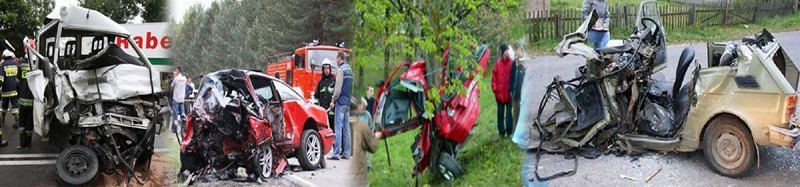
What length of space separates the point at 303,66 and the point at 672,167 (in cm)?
200

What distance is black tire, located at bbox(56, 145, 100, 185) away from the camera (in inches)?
103

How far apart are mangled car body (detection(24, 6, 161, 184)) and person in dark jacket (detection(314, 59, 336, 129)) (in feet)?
2.81

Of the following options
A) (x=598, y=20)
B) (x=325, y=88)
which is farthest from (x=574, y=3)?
(x=325, y=88)

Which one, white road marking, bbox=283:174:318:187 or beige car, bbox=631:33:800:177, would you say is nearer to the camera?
white road marking, bbox=283:174:318:187

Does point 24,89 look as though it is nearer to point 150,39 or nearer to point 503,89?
point 150,39

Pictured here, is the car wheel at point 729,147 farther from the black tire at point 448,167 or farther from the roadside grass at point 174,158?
the roadside grass at point 174,158

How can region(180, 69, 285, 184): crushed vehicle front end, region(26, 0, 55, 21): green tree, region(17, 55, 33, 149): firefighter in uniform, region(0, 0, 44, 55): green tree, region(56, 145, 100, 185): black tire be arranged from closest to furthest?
region(180, 69, 285, 184): crushed vehicle front end
region(56, 145, 100, 185): black tire
region(26, 0, 55, 21): green tree
region(0, 0, 44, 55): green tree
region(17, 55, 33, 149): firefighter in uniform

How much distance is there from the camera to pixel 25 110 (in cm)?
319

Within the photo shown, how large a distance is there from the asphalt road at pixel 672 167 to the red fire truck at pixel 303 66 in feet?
3.98

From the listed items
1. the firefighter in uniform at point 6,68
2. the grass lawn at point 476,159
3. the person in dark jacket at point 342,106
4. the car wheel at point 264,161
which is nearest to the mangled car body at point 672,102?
the grass lawn at point 476,159

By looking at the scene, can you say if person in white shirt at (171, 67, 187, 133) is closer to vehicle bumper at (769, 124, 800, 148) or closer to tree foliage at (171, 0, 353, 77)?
tree foliage at (171, 0, 353, 77)

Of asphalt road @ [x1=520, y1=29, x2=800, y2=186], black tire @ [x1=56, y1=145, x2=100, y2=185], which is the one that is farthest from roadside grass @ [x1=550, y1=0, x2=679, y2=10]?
black tire @ [x1=56, y1=145, x2=100, y2=185]

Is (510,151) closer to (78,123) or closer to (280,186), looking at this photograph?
(280,186)

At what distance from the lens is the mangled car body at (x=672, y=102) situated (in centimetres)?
285
